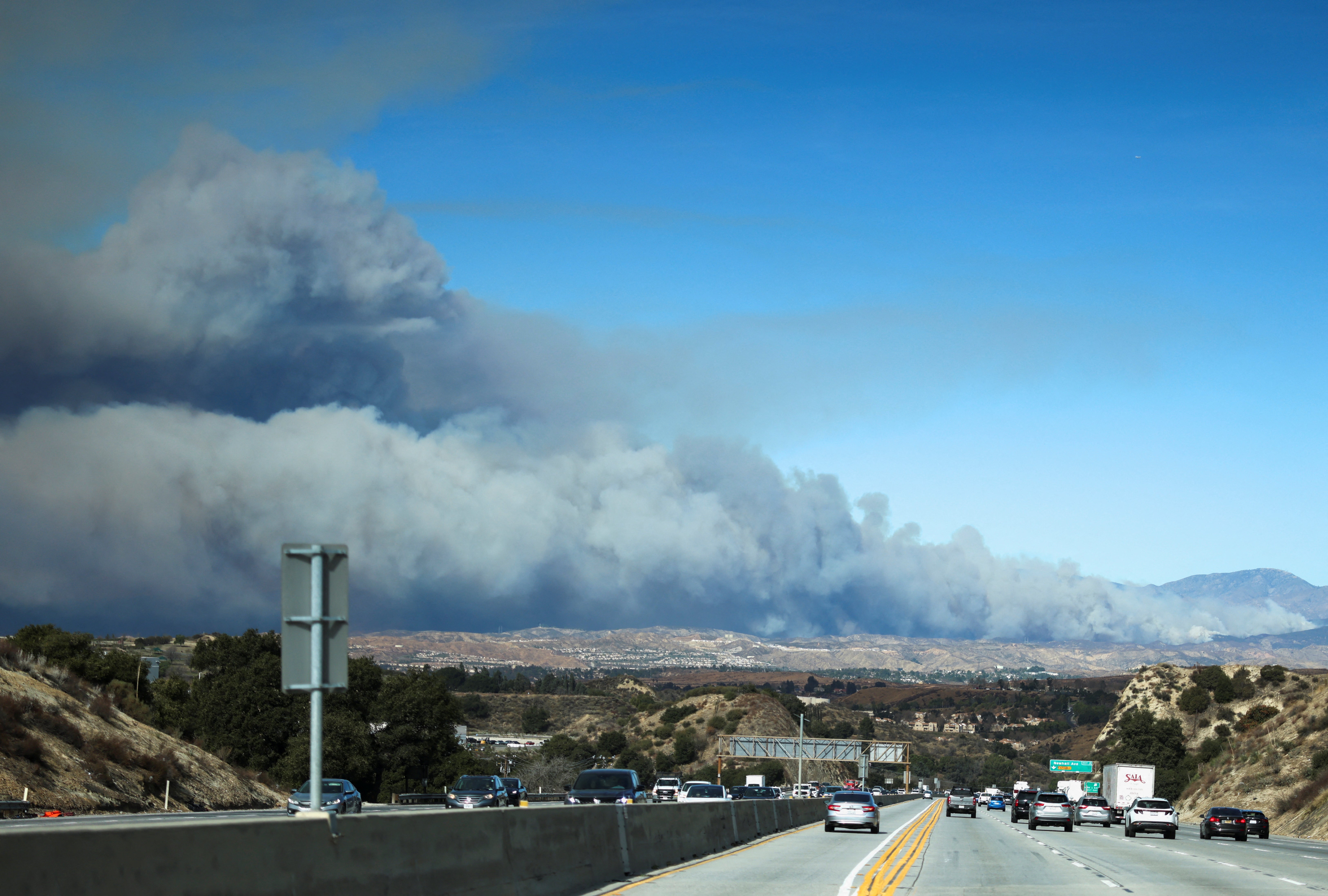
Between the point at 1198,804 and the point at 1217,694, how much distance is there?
44.7 m

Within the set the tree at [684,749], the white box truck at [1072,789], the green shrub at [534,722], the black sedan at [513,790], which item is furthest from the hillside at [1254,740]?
the green shrub at [534,722]

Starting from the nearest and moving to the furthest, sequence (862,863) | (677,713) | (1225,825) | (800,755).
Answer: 1. (862,863)
2. (1225,825)
3. (800,755)
4. (677,713)

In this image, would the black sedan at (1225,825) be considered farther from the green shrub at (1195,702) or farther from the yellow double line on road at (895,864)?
the green shrub at (1195,702)

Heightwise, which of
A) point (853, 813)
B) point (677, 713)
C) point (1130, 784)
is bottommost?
point (677, 713)

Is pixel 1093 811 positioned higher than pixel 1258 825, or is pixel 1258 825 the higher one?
pixel 1258 825

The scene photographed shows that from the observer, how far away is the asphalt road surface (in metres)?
19.7

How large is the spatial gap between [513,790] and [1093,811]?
34.0 meters

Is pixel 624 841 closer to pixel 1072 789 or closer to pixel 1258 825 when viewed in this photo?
pixel 1258 825

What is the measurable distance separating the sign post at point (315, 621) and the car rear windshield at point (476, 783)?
A: 106ft

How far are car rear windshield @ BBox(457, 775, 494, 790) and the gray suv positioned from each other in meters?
24.0

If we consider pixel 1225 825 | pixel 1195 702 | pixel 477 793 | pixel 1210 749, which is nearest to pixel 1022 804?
pixel 1225 825

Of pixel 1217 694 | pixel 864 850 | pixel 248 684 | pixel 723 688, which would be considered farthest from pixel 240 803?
pixel 723 688

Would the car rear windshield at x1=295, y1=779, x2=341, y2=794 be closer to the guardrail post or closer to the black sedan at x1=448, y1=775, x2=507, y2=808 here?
the black sedan at x1=448, y1=775, x2=507, y2=808

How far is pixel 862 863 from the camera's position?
25.8 meters
